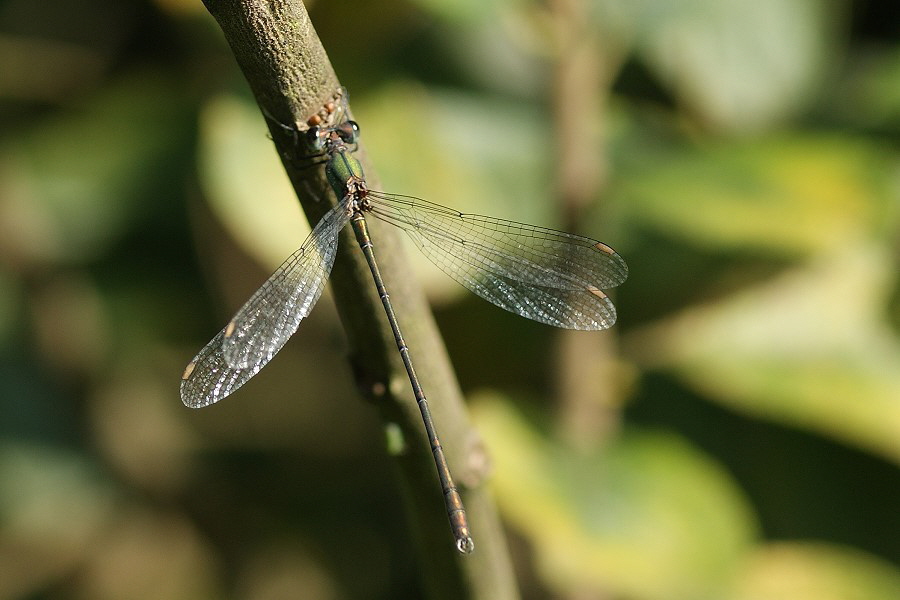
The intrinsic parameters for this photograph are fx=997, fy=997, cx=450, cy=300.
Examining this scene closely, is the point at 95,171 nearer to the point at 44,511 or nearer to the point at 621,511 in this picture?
the point at 44,511

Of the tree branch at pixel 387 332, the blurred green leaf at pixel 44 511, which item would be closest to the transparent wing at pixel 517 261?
the tree branch at pixel 387 332

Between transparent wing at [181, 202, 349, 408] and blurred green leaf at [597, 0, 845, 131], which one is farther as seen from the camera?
blurred green leaf at [597, 0, 845, 131]

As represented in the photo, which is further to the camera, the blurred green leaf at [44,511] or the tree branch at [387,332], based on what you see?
the blurred green leaf at [44,511]

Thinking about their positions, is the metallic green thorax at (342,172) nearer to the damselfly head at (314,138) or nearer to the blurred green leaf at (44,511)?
the damselfly head at (314,138)

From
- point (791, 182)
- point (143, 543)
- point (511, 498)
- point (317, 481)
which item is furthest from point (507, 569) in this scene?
point (143, 543)

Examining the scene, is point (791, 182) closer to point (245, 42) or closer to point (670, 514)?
point (670, 514)

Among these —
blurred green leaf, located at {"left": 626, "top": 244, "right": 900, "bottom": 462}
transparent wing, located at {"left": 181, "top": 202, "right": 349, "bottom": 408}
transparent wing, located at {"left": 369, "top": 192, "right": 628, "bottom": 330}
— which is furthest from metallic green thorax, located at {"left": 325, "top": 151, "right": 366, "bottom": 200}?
blurred green leaf, located at {"left": 626, "top": 244, "right": 900, "bottom": 462}

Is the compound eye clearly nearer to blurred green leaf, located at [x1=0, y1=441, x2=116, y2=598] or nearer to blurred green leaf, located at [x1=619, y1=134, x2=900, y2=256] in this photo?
blurred green leaf, located at [x1=619, y1=134, x2=900, y2=256]
